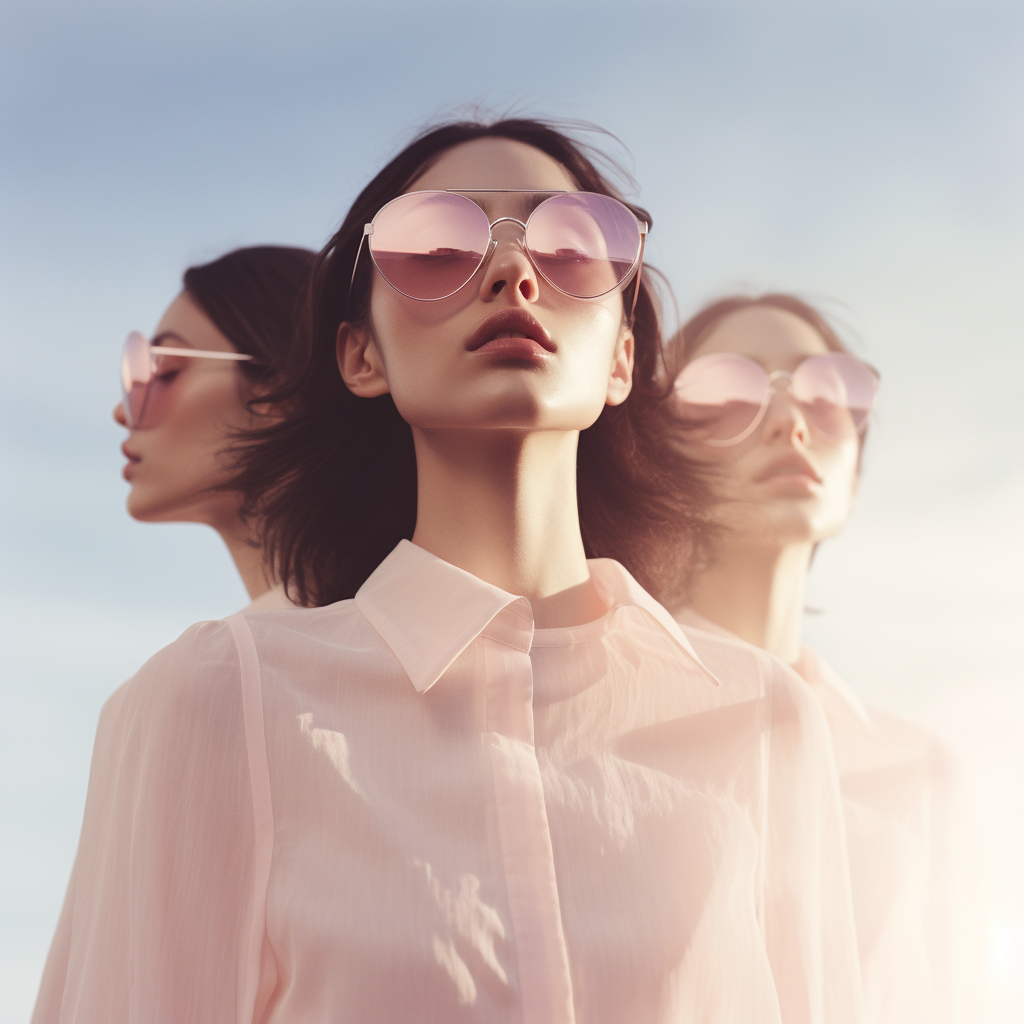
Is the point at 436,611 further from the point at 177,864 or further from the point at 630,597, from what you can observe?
the point at 177,864

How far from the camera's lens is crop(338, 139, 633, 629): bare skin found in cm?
169

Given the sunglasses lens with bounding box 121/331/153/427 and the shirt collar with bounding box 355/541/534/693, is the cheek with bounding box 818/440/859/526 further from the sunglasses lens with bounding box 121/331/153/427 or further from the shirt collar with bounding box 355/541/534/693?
the sunglasses lens with bounding box 121/331/153/427

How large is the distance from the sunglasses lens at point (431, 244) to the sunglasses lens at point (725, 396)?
125 centimetres

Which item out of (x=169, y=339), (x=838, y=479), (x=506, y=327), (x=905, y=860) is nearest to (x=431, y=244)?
(x=506, y=327)

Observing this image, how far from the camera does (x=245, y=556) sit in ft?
9.43

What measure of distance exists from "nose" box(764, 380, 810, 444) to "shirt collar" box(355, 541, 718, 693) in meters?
1.26

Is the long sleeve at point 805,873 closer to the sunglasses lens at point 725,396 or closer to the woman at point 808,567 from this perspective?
the woman at point 808,567

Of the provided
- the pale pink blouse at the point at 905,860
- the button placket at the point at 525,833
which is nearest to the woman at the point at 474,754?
the button placket at the point at 525,833

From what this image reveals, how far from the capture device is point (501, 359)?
5.52ft

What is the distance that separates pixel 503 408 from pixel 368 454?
1.89 feet

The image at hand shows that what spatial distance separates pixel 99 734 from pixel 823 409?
6.54 ft

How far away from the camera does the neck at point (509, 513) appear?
176 centimetres

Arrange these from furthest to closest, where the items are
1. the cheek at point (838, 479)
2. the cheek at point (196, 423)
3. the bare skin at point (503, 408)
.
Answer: the cheek at point (838, 479), the cheek at point (196, 423), the bare skin at point (503, 408)

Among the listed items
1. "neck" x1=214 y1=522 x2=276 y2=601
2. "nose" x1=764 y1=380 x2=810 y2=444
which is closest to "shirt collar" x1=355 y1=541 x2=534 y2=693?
"neck" x1=214 y1=522 x2=276 y2=601
